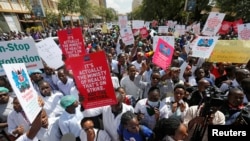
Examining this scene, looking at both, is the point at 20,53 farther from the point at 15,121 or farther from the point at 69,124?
the point at 69,124

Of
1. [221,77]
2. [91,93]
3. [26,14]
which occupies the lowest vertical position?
[26,14]

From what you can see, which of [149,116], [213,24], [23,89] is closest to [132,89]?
[149,116]

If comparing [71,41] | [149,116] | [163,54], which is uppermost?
[71,41]

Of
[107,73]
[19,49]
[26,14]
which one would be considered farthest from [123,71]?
[26,14]

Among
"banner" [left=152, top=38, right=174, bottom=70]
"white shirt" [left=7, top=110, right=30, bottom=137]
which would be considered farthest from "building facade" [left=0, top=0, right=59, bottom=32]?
"white shirt" [left=7, top=110, right=30, bottom=137]

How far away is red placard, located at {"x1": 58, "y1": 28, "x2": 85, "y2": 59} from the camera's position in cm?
480

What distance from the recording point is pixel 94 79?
2.71m

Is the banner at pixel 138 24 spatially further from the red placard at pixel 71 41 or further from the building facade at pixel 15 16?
the building facade at pixel 15 16

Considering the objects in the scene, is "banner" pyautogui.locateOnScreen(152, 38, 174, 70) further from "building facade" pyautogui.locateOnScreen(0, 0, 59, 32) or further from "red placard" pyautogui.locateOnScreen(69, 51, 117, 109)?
"building facade" pyautogui.locateOnScreen(0, 0, 59, 32)

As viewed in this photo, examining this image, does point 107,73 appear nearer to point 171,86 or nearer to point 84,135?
point 84,135

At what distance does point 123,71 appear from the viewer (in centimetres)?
564

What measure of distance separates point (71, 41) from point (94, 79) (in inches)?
93.2

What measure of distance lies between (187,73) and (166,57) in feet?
1.76

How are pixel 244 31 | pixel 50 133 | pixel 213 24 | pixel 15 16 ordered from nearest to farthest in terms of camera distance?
pixel 50 133
pixel 244 31
pixel 213 24
pixel 15 16
